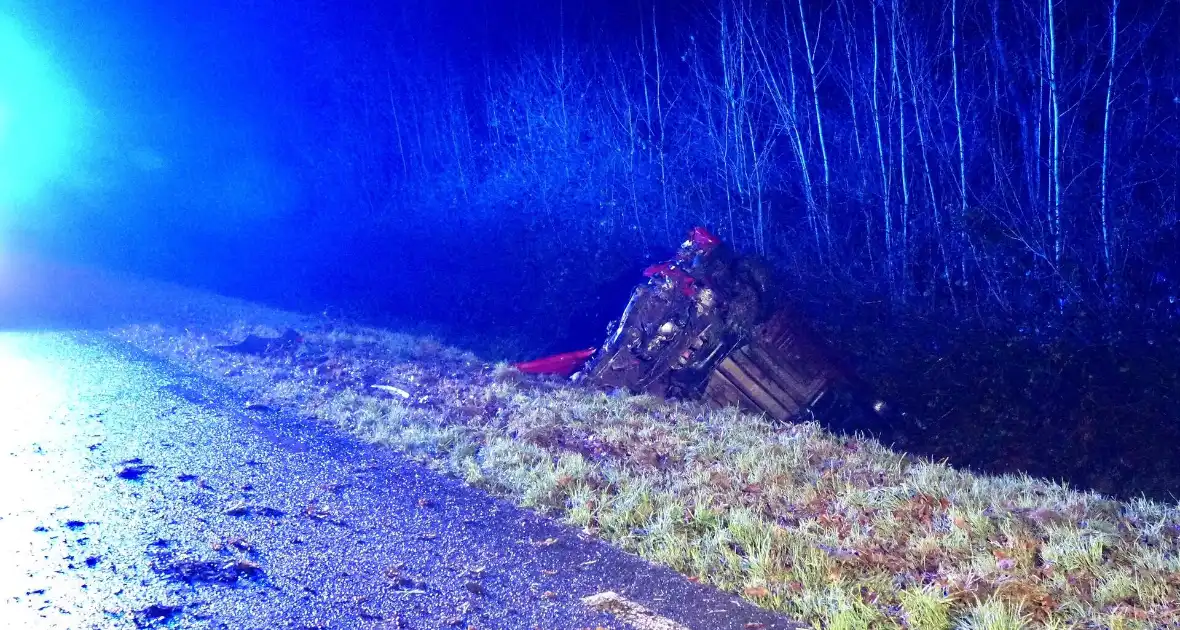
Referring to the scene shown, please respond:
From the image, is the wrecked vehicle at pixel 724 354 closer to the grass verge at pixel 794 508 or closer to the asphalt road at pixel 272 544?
the grass verge at pixel 794 508

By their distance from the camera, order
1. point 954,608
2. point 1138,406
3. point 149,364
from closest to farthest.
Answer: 1. point 954,608
2. point 1138,406
3. point 149,364

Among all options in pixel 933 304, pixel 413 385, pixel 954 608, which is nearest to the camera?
pixel 954 608

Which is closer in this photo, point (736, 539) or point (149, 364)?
point (736, 539)

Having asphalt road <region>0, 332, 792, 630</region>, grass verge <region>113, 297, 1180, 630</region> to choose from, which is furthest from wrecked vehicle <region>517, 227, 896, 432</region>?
asphalt road <region>0, 332, 792, 630</region>

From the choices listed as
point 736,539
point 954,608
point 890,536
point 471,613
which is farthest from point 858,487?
point 471,613

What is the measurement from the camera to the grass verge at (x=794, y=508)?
3.63m

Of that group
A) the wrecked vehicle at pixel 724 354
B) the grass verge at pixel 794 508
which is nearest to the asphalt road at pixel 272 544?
the grass verge at pixel 794 508

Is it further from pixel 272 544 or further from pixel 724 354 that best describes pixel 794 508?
pixel 724 354

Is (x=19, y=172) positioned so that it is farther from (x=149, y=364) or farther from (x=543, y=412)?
(x=543, y=412)

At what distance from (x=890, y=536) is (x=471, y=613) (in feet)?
8.43

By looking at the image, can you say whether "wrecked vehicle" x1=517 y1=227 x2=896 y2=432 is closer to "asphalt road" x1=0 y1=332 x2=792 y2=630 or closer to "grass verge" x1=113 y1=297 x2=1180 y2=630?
"grass verge" x1=113 y1=297 x2=1180 y2=630

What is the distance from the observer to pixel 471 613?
3666 mm

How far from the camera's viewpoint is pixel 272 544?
14.4 feet

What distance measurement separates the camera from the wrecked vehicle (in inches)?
346
